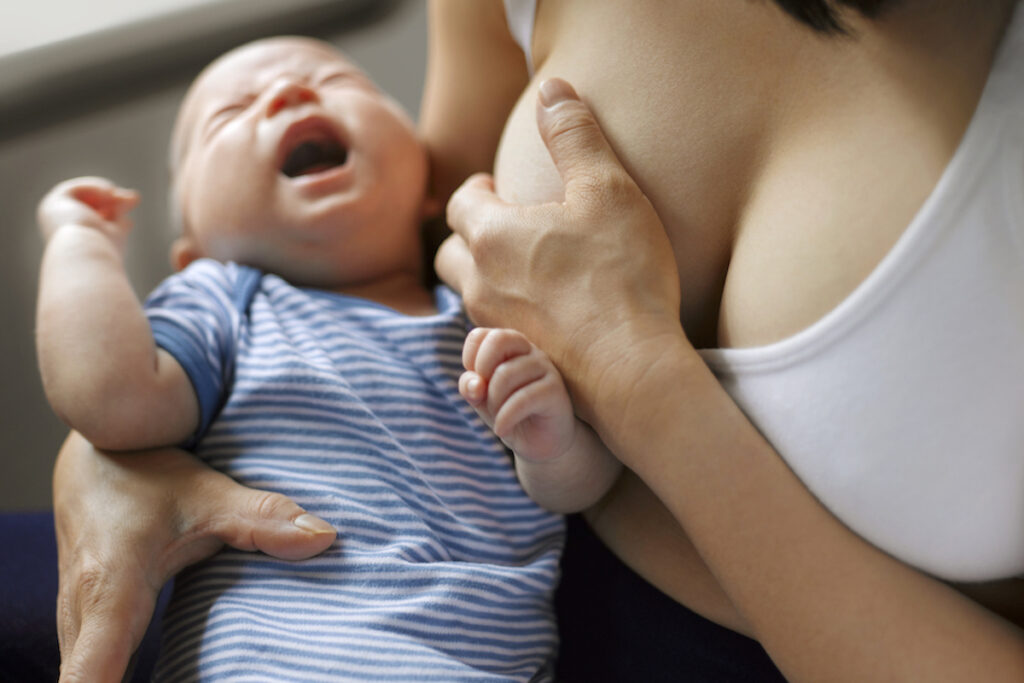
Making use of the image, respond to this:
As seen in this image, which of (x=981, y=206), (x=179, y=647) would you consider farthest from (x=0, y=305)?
(x=981, y=206)

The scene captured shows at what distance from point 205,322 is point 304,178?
18 cm

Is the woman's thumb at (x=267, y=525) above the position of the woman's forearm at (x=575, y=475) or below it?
below

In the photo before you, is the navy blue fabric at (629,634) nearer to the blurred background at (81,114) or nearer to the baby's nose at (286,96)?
the baby's nose at (286,96)

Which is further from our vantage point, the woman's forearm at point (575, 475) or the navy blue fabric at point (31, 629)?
the navy blue fabric at point (31, 629)

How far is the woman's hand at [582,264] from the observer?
0.60 m

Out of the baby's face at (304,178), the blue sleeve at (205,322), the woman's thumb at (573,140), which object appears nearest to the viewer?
the woman's thumb at (573,140)

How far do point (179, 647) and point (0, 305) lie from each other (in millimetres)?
755

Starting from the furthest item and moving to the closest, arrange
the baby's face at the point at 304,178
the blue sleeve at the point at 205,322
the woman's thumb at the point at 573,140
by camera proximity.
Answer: the baby's face at the point at 304,178, the blue sleeve at the point at 205,322, the woman's thumb at the point at 573,140

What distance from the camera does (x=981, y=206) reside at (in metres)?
0.51

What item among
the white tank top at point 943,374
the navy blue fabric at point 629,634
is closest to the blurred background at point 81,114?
the navy blue fabric at point 629,634

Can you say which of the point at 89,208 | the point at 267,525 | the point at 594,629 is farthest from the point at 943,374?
the point at 89,208

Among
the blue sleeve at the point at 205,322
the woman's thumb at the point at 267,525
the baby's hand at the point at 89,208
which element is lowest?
the woman's thumb at the point at 267,525

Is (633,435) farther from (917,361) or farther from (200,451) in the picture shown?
(200,451)

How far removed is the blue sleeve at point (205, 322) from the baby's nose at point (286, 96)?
174 millimetres
